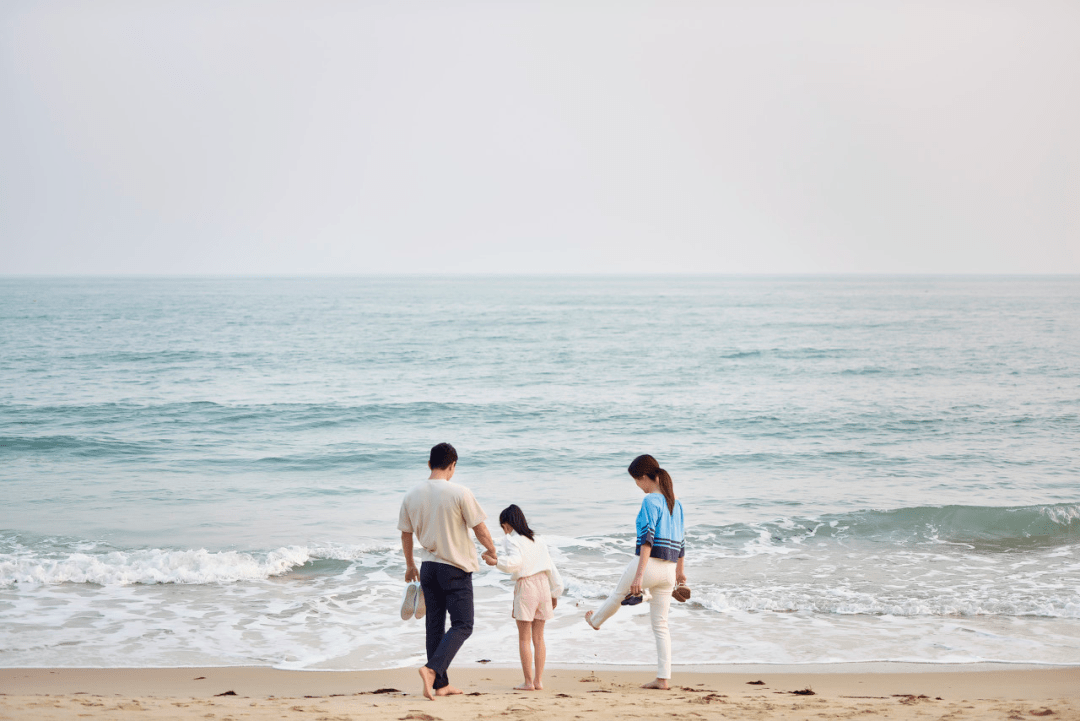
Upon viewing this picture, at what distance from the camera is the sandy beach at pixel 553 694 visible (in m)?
4.60

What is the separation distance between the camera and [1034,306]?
71750 millimetres

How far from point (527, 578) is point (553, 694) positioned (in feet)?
2.53

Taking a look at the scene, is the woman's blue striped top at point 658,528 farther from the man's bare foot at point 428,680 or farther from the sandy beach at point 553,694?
the man's bare foot at point 428,680

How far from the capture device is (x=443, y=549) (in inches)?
192

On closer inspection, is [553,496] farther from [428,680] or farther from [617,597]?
[428,680]

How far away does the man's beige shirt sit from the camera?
488cm

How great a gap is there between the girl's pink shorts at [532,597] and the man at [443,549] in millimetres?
328

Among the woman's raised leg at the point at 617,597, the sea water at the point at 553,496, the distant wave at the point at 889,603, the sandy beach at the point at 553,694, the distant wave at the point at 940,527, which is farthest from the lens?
the distant wave at the point at 940,527

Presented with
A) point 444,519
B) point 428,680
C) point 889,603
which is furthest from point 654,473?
point 889,603

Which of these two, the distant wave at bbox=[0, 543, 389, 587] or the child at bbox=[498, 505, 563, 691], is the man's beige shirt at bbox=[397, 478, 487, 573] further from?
the distant wave at bbox=[0, 543, 389, 587]

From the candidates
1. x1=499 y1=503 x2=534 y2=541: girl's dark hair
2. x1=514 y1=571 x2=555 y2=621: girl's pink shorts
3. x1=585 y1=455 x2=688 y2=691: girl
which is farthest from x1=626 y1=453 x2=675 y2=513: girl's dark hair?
x1=514 y1=571 x2=555 y2=621: girl's pink shorts

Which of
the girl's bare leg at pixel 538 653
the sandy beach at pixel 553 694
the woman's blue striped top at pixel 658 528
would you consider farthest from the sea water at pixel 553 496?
the woman's blue striped top at pixel 658 528

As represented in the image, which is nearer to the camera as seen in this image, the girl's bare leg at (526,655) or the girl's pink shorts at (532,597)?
the girl's pink shorts at (532,597)

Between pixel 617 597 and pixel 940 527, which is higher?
pixel 617 597
